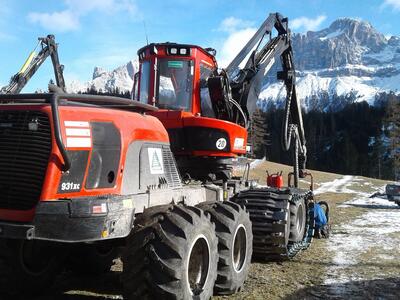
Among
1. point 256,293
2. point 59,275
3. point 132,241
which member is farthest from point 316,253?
point 132,241

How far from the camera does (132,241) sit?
16.7 ft

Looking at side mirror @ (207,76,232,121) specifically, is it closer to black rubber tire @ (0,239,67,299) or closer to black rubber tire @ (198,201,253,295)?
black rubber tire @ (198,201,253,295)

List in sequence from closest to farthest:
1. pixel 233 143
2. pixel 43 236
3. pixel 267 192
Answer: pixel 43 236 < pixel 233 143 < pixel 267 192

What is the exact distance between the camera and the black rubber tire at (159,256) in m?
4.96

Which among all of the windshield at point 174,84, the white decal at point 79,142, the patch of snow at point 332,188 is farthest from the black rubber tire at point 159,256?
the patch of snow at point 332,188

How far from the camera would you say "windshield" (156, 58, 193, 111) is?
29.3ft

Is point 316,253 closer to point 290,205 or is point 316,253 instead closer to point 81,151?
point 290,205

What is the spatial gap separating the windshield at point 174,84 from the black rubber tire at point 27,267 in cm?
325

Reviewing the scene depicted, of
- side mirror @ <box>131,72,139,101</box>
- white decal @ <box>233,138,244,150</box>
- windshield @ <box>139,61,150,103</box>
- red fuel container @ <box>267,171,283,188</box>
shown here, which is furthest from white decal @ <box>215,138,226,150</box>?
red fuel container @ <box>267,171,283,188</box>

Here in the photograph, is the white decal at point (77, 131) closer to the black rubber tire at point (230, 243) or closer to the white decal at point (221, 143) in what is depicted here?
the black rubber tire at point (230, 243)

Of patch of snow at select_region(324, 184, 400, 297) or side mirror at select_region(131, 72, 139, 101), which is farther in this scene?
side mirror at select_region(131, 72, 139, 101)

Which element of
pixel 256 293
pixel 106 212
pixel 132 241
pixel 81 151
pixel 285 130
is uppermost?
pixel 285 130

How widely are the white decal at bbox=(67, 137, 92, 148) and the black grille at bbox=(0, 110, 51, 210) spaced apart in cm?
19

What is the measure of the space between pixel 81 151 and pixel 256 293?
3.34 meters
